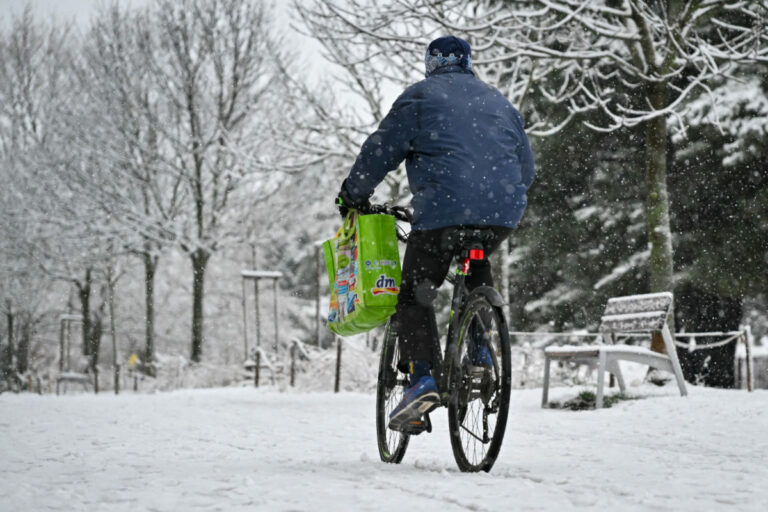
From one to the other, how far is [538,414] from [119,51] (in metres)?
17.3

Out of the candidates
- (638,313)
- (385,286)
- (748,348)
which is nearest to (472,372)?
(385,286)

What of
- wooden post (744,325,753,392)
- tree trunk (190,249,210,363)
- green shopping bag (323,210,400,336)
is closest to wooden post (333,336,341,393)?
wooden post (744,325,753,392)

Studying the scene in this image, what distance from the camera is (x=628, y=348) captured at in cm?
732

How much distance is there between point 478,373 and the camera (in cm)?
364

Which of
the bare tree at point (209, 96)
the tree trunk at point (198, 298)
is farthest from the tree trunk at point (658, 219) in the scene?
the tree trunk at point (198, 298)

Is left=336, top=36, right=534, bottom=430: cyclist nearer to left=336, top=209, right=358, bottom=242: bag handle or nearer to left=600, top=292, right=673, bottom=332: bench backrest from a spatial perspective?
left=336, top=209, right=358, bottom=242: bag handle

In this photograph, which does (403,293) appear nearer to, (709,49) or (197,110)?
(709,49)

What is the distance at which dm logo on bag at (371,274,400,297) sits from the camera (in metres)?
3.85

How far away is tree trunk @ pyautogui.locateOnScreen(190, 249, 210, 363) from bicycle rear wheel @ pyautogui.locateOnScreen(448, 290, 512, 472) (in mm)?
17700

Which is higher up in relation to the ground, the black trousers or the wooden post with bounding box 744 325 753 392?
the black trousers

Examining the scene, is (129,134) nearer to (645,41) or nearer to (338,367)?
(338,367)

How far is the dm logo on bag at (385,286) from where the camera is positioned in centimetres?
385

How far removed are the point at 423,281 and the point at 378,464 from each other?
3.03 feet

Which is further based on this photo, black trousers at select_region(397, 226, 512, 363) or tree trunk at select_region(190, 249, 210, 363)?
tree trunk at select_region(190, 249, 210, 363)
